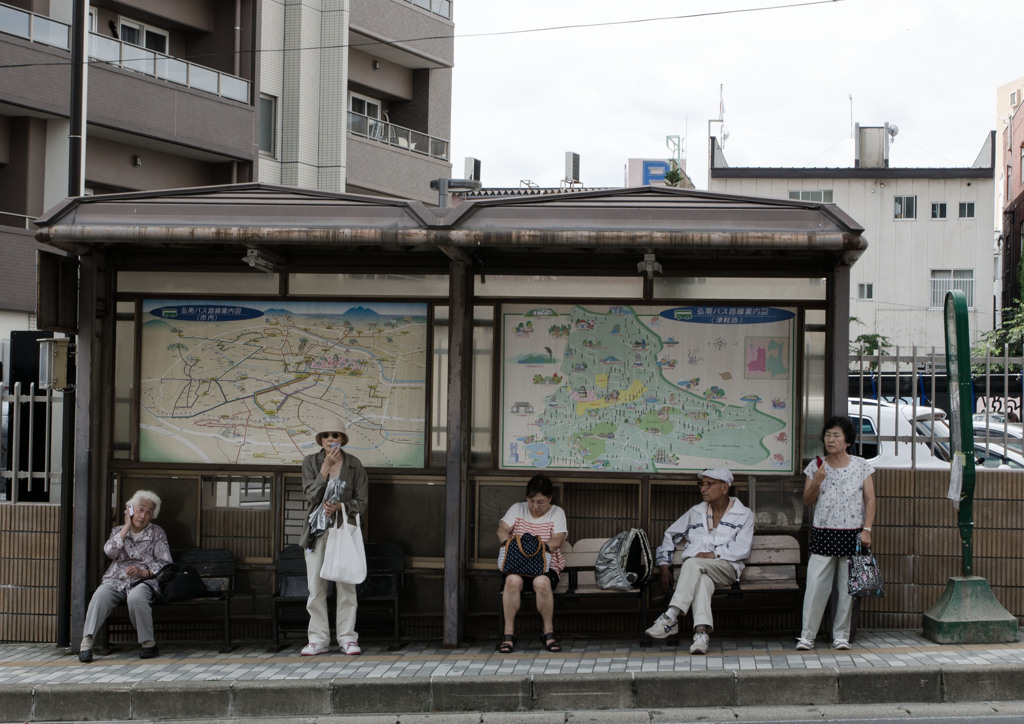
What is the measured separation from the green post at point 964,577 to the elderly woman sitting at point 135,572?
19.2 ft

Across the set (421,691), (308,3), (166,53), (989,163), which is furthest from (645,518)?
(989,163)

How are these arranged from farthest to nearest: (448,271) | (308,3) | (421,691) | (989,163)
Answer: (989,163) → (308,3) → (448,271) → (421,691)

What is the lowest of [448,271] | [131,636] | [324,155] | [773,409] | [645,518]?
[131,636]

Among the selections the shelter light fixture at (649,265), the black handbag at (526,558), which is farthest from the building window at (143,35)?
the black handbag at (526,558)

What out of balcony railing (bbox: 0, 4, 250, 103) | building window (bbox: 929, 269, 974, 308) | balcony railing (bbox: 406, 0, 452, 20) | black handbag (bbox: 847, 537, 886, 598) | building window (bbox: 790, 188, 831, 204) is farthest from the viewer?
building window (bbox: 929, 269, 974, 308)

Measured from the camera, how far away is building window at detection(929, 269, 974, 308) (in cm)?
3906

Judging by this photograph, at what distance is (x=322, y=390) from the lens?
894 cm

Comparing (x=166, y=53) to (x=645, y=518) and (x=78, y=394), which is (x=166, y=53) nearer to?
(x=78, y=394)

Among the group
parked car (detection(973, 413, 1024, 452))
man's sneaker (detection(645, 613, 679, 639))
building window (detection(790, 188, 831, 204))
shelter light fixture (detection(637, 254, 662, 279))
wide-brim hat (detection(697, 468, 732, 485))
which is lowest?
man's sneaker (detection(645, 613, 679, 639))

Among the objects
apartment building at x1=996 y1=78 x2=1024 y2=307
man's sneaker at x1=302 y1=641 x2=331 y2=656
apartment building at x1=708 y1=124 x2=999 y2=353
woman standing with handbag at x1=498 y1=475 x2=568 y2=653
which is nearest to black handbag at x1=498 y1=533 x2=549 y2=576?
woman standing with handbag at x1=498 y1=475 x2=568 y2=653

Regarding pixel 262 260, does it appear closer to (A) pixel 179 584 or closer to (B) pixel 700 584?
(A) pixel 179 584

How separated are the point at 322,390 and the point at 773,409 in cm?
360

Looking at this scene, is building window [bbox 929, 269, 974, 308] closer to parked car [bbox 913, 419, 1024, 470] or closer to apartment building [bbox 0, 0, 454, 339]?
apartment building [bbox 0, 0, 454, 339]

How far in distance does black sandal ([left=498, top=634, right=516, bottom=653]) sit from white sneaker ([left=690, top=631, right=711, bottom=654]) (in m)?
1.31
